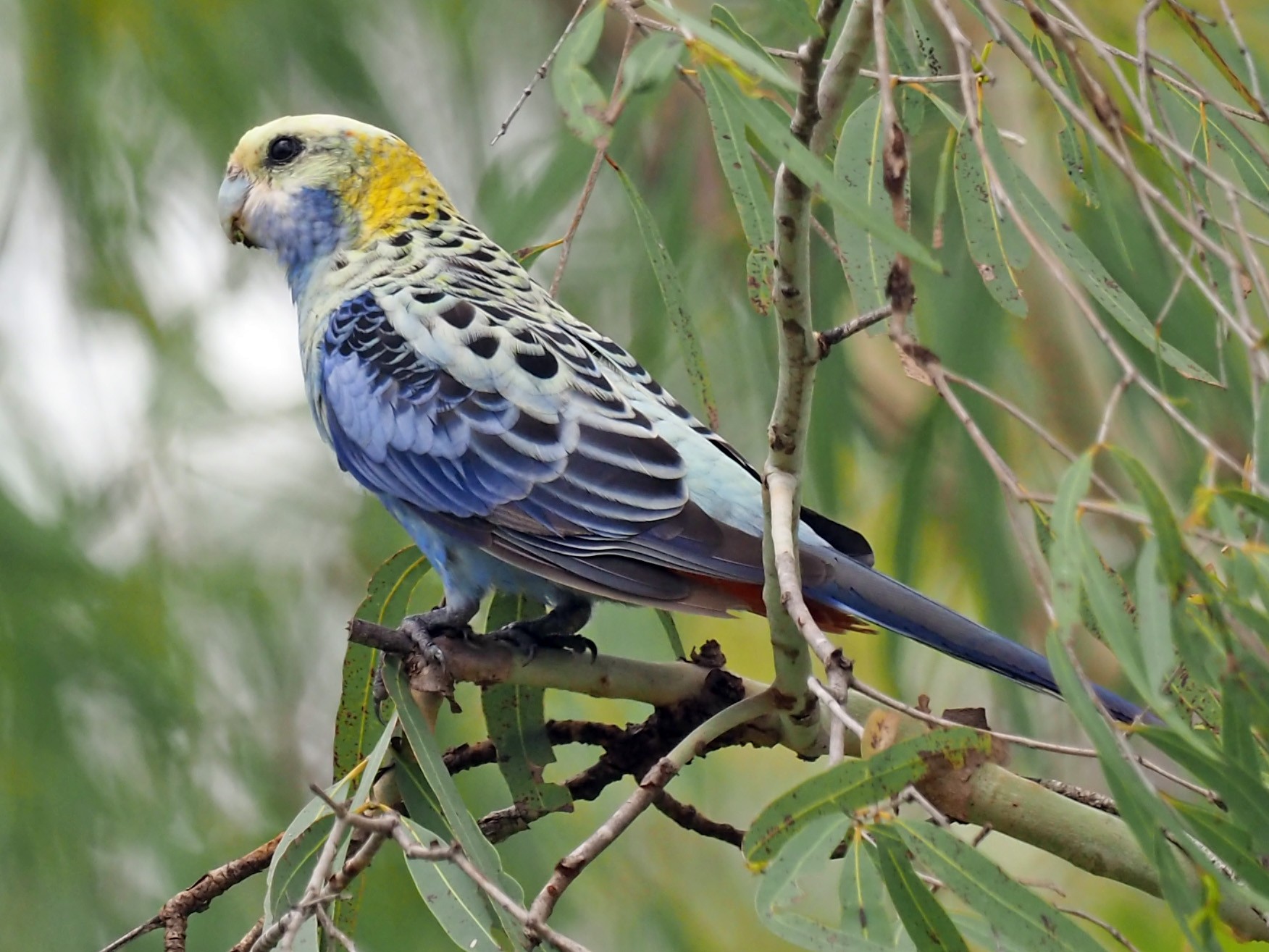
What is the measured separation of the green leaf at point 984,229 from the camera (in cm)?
143

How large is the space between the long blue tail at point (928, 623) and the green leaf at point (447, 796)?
1.77 feet

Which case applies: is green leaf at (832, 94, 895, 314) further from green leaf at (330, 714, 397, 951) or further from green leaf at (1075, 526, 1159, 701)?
green leaf at (330, 714, 397, 951)

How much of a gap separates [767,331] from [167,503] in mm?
1652

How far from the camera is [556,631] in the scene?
2.23 m

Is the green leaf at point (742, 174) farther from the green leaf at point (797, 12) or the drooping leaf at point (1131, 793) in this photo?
the drooping leaf at point (1131, 793)

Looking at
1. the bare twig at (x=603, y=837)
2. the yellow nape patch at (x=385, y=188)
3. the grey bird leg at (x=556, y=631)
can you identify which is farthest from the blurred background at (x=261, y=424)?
the bare twig at (x=603, y=837)

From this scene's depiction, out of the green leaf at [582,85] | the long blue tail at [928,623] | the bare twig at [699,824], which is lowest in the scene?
the bare twig at [699,824]

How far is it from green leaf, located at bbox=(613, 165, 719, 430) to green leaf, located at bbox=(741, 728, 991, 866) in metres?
0.91

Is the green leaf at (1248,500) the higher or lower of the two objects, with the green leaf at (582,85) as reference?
lower

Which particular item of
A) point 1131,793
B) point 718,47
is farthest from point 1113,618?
point 718,47

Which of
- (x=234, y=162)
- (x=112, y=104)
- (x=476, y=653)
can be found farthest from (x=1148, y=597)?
(x=112, y=104)

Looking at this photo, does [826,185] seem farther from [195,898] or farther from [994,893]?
[195,898]

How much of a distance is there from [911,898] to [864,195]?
715 millimetres

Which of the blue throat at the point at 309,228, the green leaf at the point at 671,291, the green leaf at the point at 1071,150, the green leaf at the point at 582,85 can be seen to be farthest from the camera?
the blue throat at the point at 309,228
